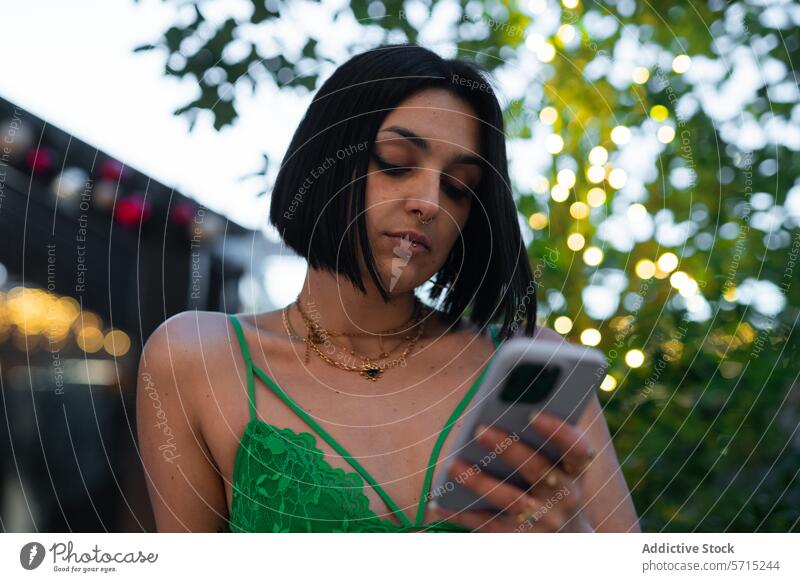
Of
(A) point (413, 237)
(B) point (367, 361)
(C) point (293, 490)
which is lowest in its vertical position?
(C) point (293, 490)

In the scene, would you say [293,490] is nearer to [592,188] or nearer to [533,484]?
[533,484]

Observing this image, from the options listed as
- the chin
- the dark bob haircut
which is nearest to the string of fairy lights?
the dark bob haircut

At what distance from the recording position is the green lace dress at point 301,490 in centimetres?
72

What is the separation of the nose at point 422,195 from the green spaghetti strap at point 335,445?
0.22 metres

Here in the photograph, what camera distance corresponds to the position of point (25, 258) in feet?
3.89

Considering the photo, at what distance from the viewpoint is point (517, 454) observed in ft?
2.18

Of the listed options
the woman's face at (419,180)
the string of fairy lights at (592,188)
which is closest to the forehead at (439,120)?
the woman's face at (419,180)

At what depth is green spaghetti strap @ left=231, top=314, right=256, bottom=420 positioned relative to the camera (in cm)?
77

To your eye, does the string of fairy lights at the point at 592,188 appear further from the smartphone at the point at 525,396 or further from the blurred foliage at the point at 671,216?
the smartphone at the point at 525,396

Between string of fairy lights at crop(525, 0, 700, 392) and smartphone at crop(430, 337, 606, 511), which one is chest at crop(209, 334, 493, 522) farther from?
string of fairy lights at crop(525, 0, 700, 392)

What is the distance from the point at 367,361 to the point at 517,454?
8.3 inches

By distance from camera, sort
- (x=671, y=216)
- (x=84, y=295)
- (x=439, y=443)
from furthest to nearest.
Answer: (x=84, y=295) < (x=671, y=216) < (x=439, y=443)

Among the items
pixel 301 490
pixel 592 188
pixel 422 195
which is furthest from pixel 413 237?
pixel 592 188
